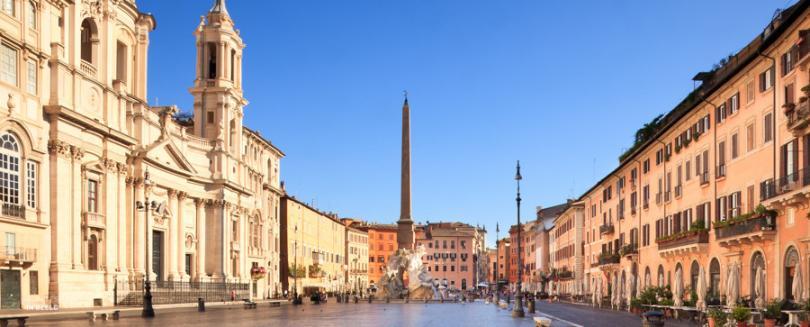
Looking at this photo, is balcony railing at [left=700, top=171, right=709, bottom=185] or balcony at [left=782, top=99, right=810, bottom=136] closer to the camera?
balcony at [left=782, top=99, right=810, bottom=136]

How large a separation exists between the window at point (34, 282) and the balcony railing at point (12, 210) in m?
3.08

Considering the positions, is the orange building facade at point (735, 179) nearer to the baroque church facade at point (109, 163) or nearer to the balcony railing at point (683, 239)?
the balcony railing at point (683, 239)

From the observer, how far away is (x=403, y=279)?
3487 inches

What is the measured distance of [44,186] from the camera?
1827 inches

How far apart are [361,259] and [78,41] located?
10764cm

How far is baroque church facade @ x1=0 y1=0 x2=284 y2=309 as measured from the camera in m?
43.9

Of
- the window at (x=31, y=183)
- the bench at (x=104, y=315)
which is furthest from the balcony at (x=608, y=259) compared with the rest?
the window at (x=31, y=183)

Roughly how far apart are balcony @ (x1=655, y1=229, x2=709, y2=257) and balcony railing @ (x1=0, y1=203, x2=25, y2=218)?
3181 cm

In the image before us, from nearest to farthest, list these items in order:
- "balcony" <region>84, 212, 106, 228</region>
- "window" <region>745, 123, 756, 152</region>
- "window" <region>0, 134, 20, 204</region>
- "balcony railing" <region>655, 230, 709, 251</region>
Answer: "window" <region>745, 123, 756, 152</region> → "balcony railing" <region>655, 230, 709, 251</region> → "window" <region>0, 134, 20, 204</region> → "balcony" <region>84, 212, 106, 228</region>

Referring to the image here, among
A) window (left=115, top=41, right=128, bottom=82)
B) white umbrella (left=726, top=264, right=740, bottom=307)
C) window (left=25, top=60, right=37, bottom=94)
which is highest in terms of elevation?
window (left=115, top=41, right=128, bottom=82)

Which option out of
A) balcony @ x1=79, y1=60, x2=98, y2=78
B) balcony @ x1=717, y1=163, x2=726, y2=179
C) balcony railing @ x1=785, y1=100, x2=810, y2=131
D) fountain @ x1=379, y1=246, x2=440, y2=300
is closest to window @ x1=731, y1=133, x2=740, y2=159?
balcony @ x1=717, y1=163, x2=726, y2=179

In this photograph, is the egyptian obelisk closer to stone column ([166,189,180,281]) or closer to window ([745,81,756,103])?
stone column ([166,189,180,281])

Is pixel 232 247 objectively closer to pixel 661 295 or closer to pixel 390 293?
pixel 390 293

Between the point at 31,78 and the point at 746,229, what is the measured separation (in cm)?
3376
